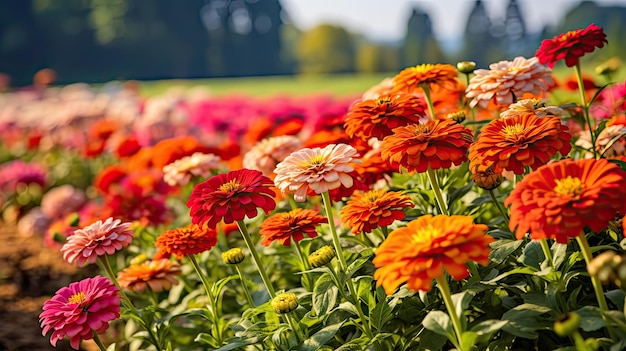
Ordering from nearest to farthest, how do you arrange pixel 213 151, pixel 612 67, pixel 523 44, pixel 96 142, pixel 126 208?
pixel 612 67 < pixel 126 208 < pixel 213 151 < pixel 96 142 < pixel 523 44

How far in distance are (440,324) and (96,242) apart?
1.01 meters


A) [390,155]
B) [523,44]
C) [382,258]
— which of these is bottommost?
[523,44]

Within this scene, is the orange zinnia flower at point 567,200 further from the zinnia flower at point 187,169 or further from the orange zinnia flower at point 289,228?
the zinnia flower at point 187,169

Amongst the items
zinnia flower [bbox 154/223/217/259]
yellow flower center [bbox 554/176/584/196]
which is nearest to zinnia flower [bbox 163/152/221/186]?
zinnia flower [bbox 154/223/217/259]

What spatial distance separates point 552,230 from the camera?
1190 millimetres

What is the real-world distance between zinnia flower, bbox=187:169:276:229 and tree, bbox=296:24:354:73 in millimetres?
39056

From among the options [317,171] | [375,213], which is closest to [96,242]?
[317,171]

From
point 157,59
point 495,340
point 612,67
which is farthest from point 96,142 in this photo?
point 157,59

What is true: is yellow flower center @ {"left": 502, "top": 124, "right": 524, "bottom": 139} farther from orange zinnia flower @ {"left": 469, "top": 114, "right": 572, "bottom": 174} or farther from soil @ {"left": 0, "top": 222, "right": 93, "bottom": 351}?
soil @ {"left": 0, "top": 222, "right": 93, "bottom": 351}

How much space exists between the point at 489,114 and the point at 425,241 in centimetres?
180

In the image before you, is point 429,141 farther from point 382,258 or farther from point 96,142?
point 96,142

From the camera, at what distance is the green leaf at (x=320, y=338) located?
5.28 ft

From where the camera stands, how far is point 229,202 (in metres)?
1.64

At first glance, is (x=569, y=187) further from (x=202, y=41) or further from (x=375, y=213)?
(x=202, y=41)
